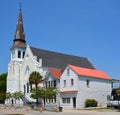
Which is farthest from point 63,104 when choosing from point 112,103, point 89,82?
point 112,103

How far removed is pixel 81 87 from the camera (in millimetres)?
59156

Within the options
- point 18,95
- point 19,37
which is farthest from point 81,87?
point 19,37

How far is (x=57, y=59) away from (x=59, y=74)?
1524cm

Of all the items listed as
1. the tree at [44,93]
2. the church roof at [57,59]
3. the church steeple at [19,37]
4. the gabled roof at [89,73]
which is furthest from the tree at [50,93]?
the church steeple at [19,37]

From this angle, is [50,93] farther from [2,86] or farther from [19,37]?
[2,86]

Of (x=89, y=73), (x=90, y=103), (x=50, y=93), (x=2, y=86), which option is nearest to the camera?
(x=90, y=103)

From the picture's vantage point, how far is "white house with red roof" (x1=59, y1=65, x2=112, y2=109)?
58938mm

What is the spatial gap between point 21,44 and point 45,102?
26185 millimetres

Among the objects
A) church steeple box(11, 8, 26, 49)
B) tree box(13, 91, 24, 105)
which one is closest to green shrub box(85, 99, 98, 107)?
tree box(13, 91, 24, 105)

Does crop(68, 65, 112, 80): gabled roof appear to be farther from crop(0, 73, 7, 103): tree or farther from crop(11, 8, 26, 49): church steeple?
crop(0, 73, 7, 103): tree

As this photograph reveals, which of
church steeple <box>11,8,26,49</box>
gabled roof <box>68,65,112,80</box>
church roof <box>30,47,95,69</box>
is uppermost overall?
church steeple <box>11,8,26,49</box>

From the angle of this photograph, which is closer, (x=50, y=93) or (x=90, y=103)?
(x=90, y=103)

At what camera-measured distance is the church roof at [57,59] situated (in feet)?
257

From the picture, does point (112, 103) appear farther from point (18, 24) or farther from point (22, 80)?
point (18, 24)
